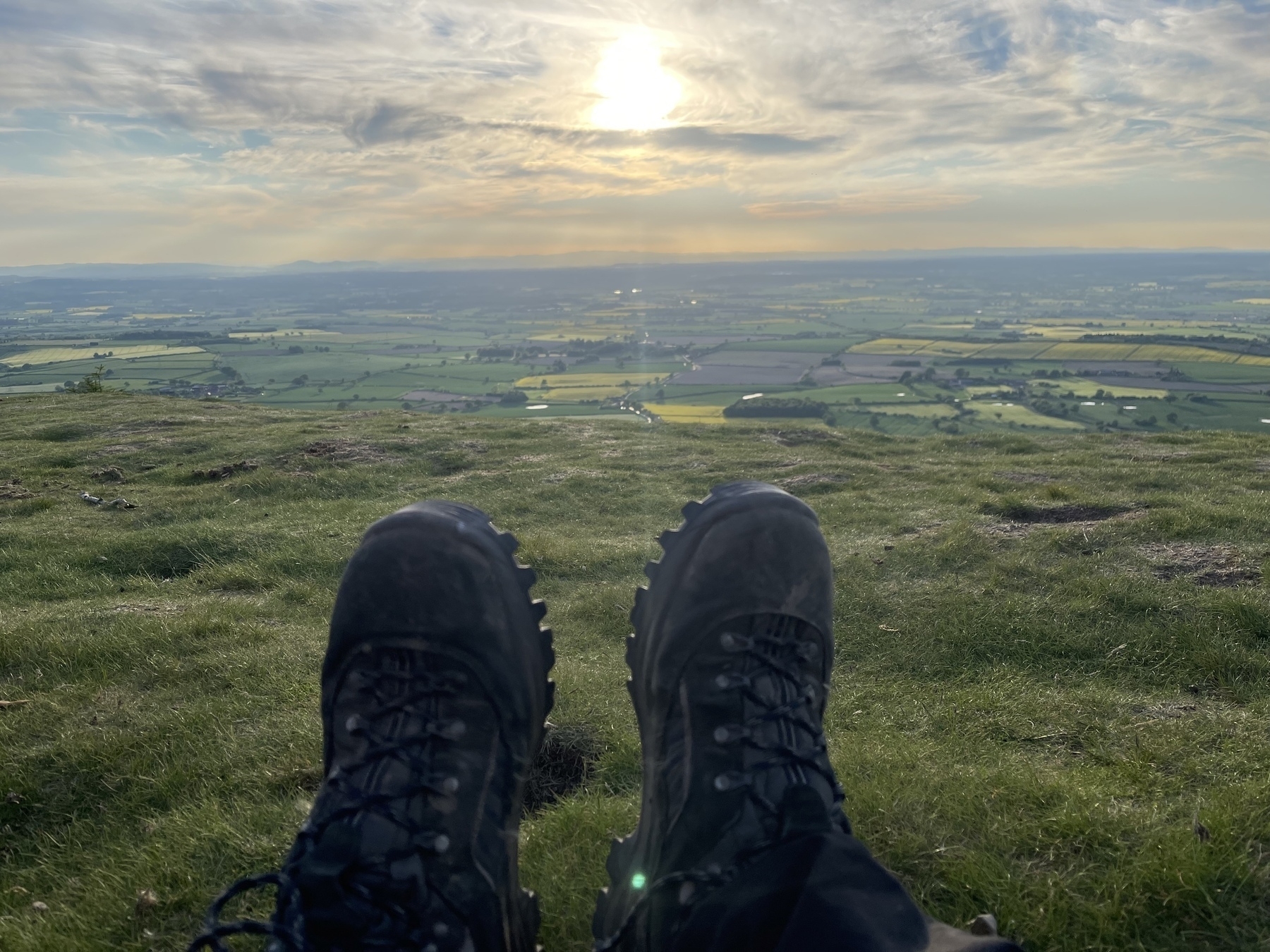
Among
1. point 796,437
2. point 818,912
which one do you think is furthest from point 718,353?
point 818,912

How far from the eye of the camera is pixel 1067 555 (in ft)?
21.3

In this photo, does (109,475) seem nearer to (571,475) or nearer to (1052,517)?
(571,475)

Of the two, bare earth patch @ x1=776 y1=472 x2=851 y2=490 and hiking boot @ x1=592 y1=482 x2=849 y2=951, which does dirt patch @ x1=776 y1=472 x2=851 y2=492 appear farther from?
hiking boot @ x1=592 y1=482 x2=849 y2=951

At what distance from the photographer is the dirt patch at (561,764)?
3562 mm

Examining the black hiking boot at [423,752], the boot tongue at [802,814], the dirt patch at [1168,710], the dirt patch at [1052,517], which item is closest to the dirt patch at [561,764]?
the black hiking boot at [423,752]

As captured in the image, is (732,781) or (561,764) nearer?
(732,781)

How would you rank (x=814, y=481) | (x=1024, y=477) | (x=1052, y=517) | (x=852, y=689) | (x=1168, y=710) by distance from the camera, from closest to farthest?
(x=1168, y=710), (x=852, y=689), (x=1052, y=517), (x=1024, y=477), (x=814, y=481)

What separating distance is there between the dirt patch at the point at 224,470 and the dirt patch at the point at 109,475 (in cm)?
122

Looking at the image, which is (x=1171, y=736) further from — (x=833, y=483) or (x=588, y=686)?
(x=833, y=483)

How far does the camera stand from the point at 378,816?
229 centimetres

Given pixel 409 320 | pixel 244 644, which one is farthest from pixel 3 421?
pixel 409 320

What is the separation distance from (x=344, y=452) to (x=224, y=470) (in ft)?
6.07

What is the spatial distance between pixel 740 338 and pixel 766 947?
80.2 m

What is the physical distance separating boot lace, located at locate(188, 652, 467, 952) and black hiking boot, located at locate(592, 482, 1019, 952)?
1.91ft
